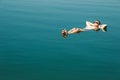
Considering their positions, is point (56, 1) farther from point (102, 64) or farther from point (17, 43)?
point (102, 64)

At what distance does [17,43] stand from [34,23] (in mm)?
7503

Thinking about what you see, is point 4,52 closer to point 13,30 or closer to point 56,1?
point 13,30

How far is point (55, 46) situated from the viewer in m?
29.6

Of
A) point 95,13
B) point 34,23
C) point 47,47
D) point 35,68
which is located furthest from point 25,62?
point 95,13

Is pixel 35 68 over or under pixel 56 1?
under

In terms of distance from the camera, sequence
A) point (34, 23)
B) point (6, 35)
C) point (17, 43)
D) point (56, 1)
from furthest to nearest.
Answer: point (56, 1) < point (34, 23) < point (6, 35) < point (17, 43)

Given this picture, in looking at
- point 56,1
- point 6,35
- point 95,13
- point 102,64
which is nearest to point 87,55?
point 102,64

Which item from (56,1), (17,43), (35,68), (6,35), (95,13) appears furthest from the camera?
(56,1)

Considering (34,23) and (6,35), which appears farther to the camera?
(34,23)

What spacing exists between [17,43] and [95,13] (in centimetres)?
1504

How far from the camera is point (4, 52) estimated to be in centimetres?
2806

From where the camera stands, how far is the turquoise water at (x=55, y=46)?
83.1ft

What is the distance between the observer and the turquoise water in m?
25.3

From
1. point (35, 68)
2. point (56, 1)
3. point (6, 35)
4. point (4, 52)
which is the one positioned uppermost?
point (56, 1)
